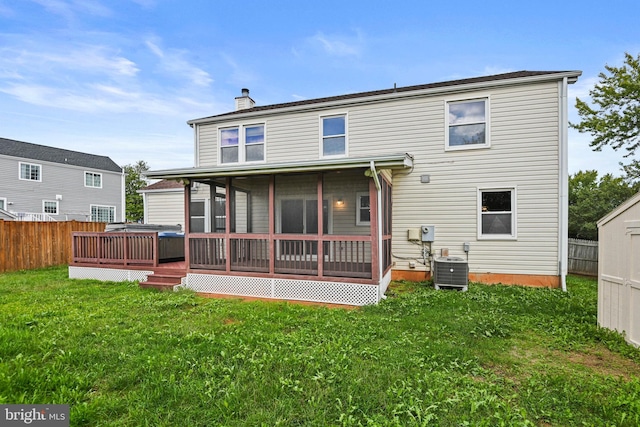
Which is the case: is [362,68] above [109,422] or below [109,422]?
above

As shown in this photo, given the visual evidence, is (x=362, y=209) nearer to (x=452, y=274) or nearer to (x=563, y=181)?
(x=452, y=274)

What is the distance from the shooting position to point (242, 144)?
1010cm

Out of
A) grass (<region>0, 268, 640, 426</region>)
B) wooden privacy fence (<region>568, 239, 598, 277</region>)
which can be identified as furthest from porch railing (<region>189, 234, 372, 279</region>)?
wooden privacy fence (<region>568, 239, 598, 277</region>)

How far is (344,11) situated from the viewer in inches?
424

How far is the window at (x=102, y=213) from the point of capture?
21.8 meters

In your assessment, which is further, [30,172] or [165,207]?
[30,172]

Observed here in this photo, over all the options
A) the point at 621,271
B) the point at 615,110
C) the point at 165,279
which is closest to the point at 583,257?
the point at 615,110

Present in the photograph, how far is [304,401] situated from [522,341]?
131 inches

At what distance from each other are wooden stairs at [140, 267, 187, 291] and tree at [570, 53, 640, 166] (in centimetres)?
1719

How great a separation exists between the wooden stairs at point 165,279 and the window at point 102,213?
62.1ft

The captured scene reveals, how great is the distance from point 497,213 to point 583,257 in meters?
5.57

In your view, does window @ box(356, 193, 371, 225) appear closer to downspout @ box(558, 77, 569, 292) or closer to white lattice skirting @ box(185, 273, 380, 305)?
white lattice skirting @ box(185, 273, 380, 305)

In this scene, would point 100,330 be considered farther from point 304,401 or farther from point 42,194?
point 42,194

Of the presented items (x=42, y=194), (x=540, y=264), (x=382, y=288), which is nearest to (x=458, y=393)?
(x=382, y=288)
